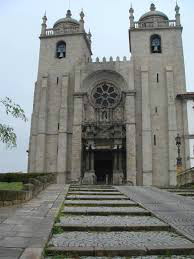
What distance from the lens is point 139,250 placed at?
4.45 m

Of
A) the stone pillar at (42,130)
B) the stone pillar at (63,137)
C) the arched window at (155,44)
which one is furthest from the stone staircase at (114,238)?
the arched window at (155,44)

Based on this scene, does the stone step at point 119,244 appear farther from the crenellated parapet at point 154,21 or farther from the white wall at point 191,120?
the crenellated parapet at point 154,21

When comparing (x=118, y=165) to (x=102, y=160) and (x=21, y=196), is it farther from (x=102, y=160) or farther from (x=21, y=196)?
(x=21, y=196)

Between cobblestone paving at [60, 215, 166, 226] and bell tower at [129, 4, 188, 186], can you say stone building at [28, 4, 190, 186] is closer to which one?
bell tower at [129, 4, 188, 186]

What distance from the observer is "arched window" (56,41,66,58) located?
3775 cm

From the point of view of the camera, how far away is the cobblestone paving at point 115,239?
4.89 metres

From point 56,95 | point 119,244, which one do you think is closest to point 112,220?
point 119,244

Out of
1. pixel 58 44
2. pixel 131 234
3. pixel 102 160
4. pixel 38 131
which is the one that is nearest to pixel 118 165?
pixel 102 160

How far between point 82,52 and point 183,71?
12103mm

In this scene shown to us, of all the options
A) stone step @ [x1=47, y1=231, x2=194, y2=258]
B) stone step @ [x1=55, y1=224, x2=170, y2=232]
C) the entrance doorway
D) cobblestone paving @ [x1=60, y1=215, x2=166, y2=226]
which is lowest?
stone step @ [x1=47, y1=231, x2=194, y2=258]

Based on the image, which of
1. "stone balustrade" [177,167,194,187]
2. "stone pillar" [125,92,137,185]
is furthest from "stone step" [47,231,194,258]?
"stone pillar" [125,92,137,185]

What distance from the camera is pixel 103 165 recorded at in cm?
3400

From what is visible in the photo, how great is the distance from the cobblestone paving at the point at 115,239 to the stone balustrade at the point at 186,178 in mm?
14943

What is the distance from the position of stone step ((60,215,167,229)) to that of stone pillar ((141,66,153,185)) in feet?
76.3
